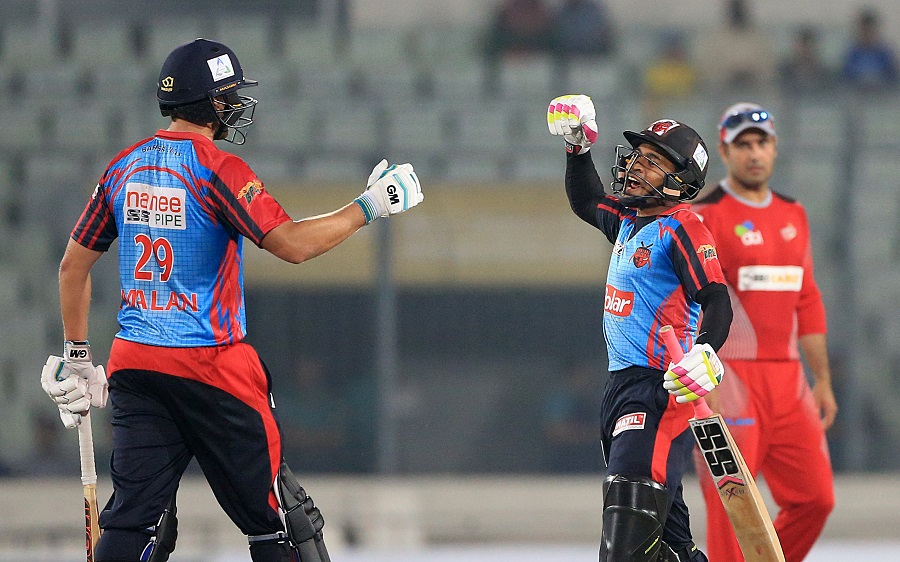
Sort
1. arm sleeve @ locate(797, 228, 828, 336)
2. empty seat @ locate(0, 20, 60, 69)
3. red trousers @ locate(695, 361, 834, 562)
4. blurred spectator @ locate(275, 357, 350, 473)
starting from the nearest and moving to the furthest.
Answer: red trousers @ locate(695, 361, 834, 562)
arm sleeve @ locate(797, 228, 828, 336)
blurred spectator @ locate(275, 357, 350, 473)
empty seat @ locate(0, 20, 60, 69)

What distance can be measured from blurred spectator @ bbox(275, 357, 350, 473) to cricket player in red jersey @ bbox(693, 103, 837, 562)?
4353mm

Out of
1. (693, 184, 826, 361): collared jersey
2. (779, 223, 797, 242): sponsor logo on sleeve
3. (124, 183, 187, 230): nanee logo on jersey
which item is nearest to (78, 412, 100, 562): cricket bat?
(124, 183, 187, 230): nanee logo on jersey

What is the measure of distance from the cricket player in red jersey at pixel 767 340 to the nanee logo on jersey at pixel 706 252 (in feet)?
3.24

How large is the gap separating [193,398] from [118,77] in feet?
23.2

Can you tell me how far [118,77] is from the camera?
1029 centimetres

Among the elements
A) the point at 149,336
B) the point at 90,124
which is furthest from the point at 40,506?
the point at 149,336

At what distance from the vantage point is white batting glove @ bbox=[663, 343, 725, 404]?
3.69 m

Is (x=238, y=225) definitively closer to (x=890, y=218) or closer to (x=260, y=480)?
(x=260, y=480)

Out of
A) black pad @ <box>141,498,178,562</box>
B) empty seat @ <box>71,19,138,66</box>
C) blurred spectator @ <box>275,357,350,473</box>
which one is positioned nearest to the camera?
black pad @ <box>141,498,178,562</box>

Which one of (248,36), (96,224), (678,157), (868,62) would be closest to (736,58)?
(868,62)

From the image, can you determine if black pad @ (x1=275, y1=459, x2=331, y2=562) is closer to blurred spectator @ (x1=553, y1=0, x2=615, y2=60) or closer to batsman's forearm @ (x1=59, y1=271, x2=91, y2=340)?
batsman's forearm @ (x1=59, y1=271, x2=91, y2=340)

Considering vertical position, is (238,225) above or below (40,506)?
above

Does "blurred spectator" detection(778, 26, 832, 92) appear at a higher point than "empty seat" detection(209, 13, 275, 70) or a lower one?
lower

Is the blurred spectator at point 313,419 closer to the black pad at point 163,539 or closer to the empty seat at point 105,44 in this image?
the empty seat at point 105,44
